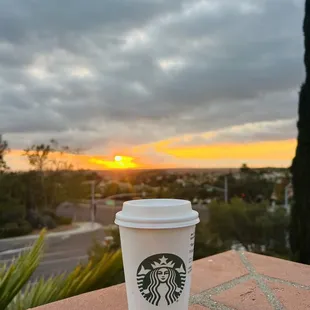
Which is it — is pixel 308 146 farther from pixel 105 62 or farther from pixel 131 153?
pixel 105 62

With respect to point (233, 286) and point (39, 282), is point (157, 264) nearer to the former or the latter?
point (233, 286)

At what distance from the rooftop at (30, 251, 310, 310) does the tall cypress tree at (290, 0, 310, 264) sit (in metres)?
2.49

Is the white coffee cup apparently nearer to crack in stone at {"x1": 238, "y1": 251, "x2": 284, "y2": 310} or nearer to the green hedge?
crack in stone at {"x1": 238, "y1": 251, "x2": 284, "y2": 310}

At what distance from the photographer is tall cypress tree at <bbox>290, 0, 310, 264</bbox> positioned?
11.2 feet

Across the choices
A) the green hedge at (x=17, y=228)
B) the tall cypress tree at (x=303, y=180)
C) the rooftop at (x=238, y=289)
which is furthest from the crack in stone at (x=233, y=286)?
the green hedge at (x=17, y=228)

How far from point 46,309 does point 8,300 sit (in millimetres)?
254

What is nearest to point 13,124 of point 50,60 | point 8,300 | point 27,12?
point 50,60

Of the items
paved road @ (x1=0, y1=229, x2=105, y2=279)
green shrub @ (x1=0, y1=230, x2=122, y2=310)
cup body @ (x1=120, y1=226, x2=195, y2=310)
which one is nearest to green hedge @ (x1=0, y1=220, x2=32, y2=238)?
paved road @ (x1=0, y1=229, x2=105, y2=279)

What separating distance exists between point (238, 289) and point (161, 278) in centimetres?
43

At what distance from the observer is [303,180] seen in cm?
349

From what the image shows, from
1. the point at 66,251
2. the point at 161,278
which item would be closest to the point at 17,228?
the point at 66,251

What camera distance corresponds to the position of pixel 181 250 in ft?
1.93

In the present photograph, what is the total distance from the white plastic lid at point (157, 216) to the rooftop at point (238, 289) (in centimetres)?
32

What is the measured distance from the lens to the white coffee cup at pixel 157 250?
574 millimetres
